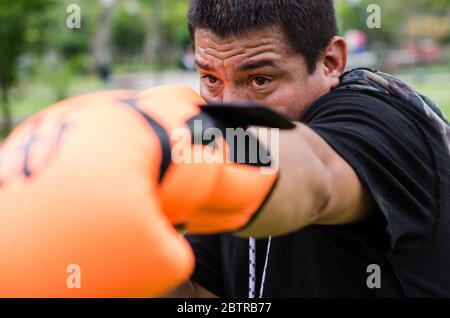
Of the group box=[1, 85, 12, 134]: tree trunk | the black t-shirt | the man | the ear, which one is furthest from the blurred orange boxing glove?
box=[1, 85, 12, 134]: tree trunk

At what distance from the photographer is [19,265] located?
0.99 meters

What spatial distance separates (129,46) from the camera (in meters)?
52.2

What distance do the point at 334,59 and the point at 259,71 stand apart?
33 centimetres

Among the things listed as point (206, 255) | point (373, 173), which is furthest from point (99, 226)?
point (206, 255)

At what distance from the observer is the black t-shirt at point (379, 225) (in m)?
1.47

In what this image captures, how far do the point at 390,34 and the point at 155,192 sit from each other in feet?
176

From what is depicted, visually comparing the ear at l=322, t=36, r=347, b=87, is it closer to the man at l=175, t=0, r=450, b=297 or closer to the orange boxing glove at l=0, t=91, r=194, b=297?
the man at l=175, t=0, r=450, b=297

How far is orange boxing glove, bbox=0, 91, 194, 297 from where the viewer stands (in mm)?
960

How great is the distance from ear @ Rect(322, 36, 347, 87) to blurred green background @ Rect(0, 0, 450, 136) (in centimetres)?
438

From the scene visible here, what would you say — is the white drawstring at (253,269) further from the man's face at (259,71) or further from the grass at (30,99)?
the grass at (30,99)

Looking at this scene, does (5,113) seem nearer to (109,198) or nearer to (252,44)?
(252,44)

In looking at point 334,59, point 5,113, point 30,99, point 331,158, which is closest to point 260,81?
point 334,59

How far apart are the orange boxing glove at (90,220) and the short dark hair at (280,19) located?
32.6 inches
